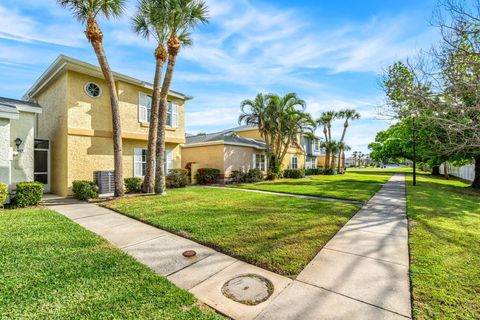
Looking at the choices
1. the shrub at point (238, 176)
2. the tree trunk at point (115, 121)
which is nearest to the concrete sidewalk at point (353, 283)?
the tree trunk at point (115, 121)

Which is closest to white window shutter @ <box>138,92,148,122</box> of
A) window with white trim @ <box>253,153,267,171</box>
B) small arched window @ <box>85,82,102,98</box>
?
small arched window @ <box>85,82,102,98</box>

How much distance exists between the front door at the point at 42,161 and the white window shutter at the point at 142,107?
531 centimetres

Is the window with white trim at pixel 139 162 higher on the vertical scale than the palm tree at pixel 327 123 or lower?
lower

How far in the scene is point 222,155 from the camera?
17641mm

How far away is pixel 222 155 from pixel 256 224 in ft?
38.7

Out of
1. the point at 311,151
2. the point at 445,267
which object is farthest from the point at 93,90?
the point at 311,151

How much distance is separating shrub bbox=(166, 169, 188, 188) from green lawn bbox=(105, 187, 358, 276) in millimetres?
4525

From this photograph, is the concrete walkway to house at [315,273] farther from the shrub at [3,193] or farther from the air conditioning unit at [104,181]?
the air conditioning unit at [104,181]

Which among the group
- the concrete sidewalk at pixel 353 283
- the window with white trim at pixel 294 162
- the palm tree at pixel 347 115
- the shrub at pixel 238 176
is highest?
the palm tree at pixel 347 115

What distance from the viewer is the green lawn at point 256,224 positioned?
435cm

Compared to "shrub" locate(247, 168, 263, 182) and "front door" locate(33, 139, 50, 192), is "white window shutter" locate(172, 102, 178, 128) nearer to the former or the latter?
"front door" locate(33, 139, 50, 192)

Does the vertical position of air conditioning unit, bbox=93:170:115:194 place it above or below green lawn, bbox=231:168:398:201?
above

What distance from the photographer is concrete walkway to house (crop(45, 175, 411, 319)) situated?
9.21 feet

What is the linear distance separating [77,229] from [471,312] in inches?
310
